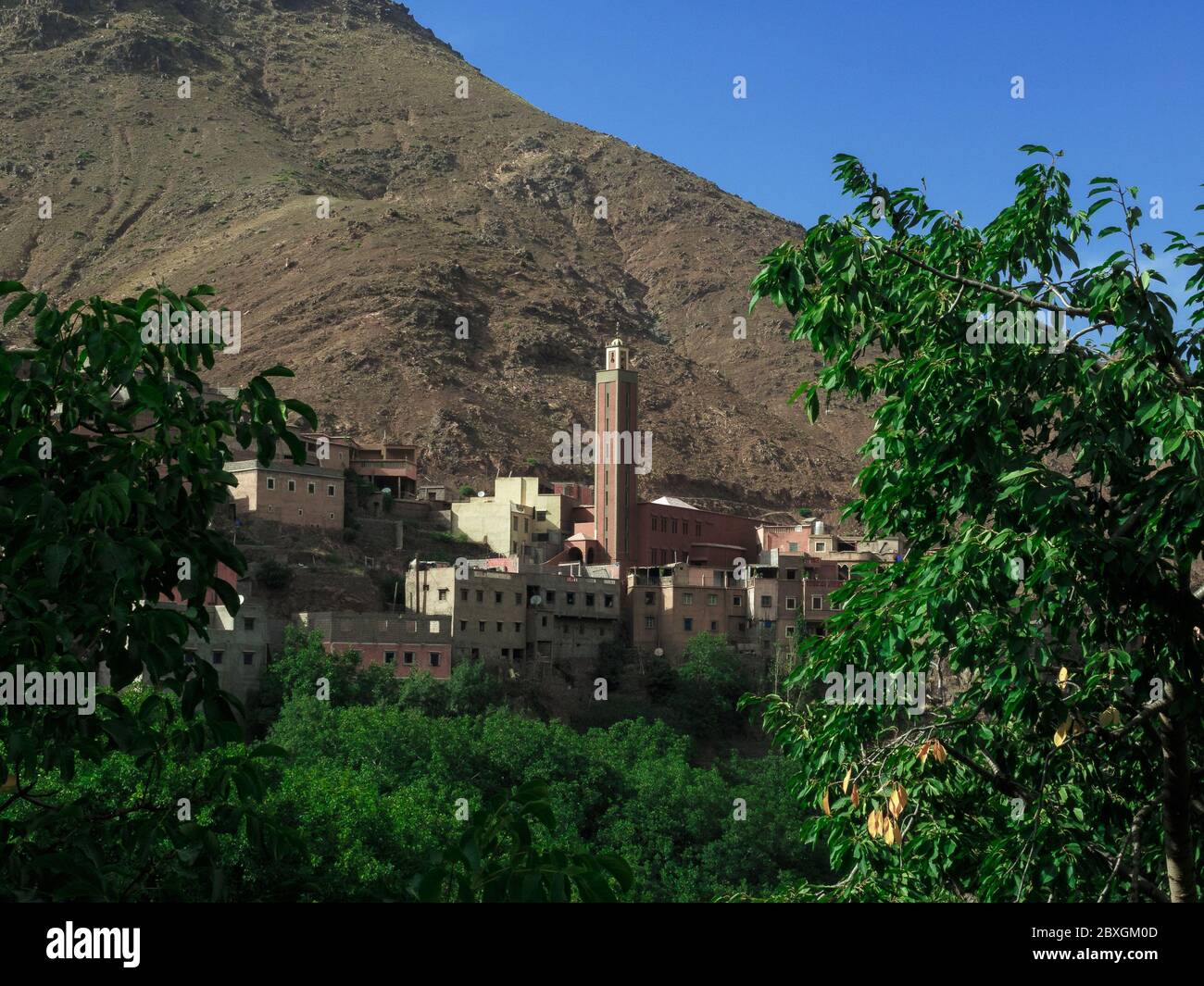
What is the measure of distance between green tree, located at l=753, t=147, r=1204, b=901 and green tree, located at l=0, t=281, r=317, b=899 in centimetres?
319

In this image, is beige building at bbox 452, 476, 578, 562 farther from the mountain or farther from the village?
the mountain

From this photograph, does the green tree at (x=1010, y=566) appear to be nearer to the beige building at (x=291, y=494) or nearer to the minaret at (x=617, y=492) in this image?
the beige building at (x=291, y=494)

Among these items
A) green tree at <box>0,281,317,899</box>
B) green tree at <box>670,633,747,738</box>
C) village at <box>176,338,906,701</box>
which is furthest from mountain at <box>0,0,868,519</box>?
green tree at <box>0,281,317,899</box>

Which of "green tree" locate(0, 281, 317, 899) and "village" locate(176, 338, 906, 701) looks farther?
"village" locate(176, 338, 906, 701)

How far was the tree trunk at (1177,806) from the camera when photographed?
778cm

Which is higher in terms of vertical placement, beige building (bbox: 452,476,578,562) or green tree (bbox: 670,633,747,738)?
beige building (bbox: 452,476,578,562)

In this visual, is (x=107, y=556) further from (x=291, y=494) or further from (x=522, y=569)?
(x=291, y=494)

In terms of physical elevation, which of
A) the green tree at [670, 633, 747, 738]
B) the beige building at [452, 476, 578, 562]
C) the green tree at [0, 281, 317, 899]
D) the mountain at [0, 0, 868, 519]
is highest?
the mountain at [0, 0, 868, 519]

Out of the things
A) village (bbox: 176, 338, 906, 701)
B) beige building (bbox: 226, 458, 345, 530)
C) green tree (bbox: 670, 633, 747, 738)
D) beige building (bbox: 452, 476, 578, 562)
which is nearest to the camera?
village (bbox: 176, 338, 906, 701)

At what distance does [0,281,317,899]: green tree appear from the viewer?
6172mm

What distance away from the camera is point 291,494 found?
63.3 metres

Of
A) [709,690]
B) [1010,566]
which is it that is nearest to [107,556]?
[1010,566]
